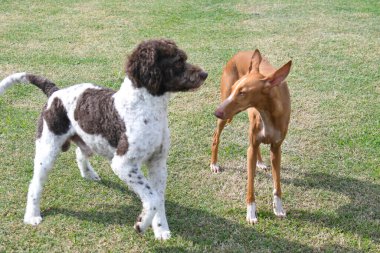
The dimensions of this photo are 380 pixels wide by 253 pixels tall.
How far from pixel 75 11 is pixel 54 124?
302 inches

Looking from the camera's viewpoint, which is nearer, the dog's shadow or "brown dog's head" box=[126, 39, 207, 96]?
"brown dog's head" box=[126, 39, 207, 96]

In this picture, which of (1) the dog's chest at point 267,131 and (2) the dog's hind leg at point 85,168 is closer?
(1) the dog's chest at point 267,131

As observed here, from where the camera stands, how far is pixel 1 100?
6.79 meters


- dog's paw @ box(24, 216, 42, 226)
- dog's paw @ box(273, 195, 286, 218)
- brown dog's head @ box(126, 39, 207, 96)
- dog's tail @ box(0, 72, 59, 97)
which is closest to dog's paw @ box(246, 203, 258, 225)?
dog's paw @ box(273, 195, 286, 218)

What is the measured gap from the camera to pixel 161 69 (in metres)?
3.71

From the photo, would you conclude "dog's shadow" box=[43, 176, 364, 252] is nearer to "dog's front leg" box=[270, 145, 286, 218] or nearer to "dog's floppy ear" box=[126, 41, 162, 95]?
"dog's front leg" box=[270, 145, 286, 218]

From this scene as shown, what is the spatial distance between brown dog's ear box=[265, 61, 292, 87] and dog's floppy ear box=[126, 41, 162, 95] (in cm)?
90

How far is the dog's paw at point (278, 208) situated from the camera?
15.0 feet

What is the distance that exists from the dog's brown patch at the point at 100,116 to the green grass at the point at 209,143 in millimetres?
889

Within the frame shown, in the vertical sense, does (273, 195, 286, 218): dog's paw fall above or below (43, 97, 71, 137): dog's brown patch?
below

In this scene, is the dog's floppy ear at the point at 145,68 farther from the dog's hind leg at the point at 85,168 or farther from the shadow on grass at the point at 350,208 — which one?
the shadow on grass at the point at 350,208

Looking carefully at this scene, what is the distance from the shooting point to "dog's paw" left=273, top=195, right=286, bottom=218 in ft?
15.0

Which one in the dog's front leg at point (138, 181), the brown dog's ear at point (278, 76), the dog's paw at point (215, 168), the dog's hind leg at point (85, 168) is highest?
the brown dog's ear at point (278, 76)

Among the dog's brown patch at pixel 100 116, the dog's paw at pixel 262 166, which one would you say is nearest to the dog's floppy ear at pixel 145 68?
the dog's brown patch at pixel 100 116
